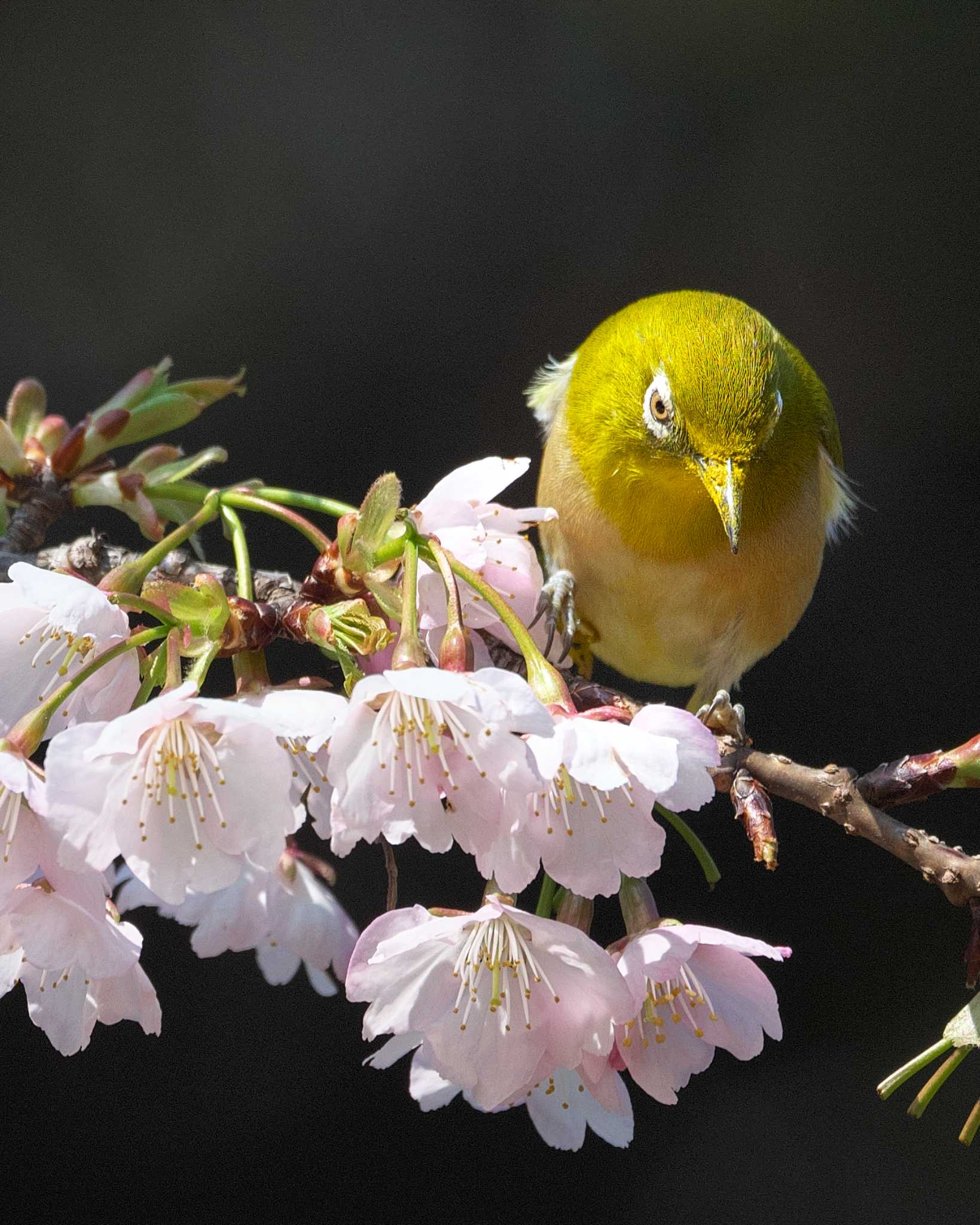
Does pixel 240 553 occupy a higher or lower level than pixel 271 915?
higher

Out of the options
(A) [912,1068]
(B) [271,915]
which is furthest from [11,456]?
(A) [912,1068]

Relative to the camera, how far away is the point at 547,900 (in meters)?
0.76

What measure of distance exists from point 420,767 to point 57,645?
26cm

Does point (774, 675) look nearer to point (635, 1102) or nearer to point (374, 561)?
point (635, 1102)

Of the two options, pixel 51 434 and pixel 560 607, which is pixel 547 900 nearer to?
pixel 560 607

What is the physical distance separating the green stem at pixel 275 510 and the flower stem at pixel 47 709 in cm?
18

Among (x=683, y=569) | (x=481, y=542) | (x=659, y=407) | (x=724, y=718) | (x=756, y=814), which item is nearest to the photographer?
(x=756, y=814)

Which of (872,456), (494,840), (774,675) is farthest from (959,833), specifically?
(494,840)

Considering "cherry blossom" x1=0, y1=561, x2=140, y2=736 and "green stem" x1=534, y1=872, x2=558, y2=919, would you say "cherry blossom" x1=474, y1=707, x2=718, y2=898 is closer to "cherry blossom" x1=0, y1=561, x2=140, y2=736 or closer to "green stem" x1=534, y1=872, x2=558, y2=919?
"green stem" x1=534, y1=872, x2=558, y2=919

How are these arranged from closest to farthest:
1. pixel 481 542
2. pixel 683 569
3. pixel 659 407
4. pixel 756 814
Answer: pixel 756 814
pixel 481 542
pixel 659 407
pixel 683 569

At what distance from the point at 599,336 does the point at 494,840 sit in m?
0.91

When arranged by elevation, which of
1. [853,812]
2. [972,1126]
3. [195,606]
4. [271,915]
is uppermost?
[195,606]

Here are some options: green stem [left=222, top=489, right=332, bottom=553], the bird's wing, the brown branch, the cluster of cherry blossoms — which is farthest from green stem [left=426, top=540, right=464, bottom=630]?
the bird's wing

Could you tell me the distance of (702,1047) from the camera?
27.9 inches
